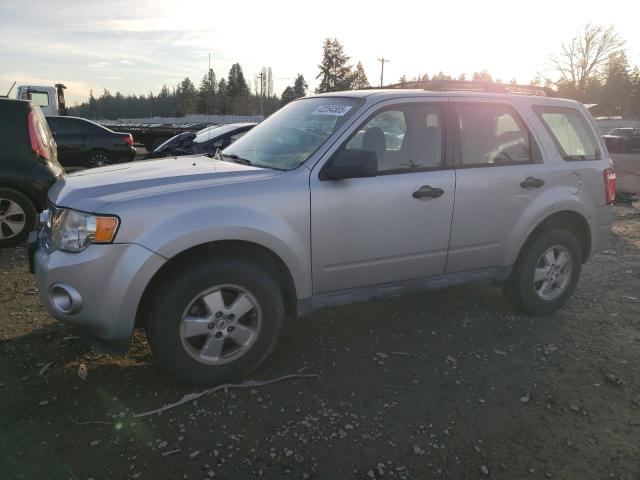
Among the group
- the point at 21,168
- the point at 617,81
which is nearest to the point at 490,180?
the point at 21,168

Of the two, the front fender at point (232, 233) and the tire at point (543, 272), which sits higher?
the front fender at point (232, 233)

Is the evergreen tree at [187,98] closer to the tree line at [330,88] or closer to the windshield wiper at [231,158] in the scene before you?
the tree line at [330,88]

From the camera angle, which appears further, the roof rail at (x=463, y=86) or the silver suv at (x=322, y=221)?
the roof rail at (x=463, y=86)

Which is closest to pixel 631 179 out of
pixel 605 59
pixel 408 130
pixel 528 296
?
pixel 528 296

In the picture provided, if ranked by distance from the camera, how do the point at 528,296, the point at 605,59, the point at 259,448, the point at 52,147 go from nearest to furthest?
the point at 259,448, the point at 528,296, the point at 52,147, the point at 605,59

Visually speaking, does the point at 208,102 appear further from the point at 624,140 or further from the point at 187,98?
the point at 624,140

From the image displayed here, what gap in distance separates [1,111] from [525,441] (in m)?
6.22

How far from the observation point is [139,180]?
3.19 metres

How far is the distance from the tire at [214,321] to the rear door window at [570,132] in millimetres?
2799

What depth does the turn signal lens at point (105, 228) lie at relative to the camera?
285cm

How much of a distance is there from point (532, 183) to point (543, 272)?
829mm

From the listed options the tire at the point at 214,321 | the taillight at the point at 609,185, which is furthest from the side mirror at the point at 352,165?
the taillight at the point at 609,185

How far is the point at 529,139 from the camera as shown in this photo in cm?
431

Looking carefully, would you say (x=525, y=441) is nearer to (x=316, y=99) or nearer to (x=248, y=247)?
(x=248, y=247)
